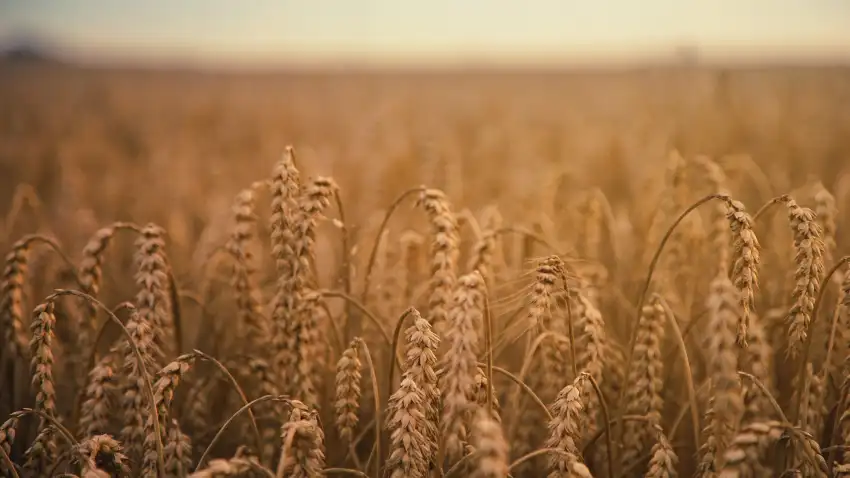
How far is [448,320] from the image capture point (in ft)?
4.44

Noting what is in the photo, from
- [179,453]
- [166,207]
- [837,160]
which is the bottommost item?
[179,453]

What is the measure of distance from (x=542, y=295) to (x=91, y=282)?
1411 millimetres

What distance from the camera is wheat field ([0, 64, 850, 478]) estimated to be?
150 cm

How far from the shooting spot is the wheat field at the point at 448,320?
150 cm

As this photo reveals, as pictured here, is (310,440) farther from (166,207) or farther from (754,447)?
(166,207)

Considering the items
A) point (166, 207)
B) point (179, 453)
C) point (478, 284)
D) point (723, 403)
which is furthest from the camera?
point (166, 207)

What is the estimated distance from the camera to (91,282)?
2018 millimetres

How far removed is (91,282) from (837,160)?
603 cm

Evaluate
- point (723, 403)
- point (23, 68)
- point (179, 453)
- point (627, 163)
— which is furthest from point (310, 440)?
point (23, 68)

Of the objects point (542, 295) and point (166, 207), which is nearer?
point (542, 295)

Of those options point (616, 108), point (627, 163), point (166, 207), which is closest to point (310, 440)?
point (166, 207)

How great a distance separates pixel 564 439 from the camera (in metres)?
1.47

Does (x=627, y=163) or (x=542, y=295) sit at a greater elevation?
(x=627, y=163)

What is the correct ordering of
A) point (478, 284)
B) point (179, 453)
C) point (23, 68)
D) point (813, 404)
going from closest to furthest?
point (478, 284)
point (179, 453)
point (813, 404)
point (23, 68)
